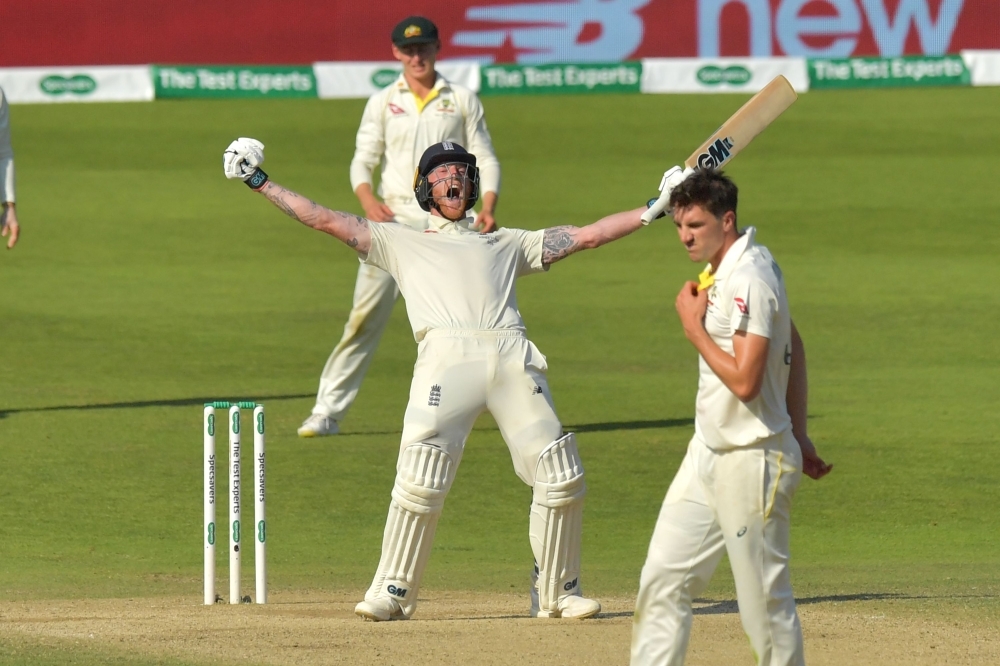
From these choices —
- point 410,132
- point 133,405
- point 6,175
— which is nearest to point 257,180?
point 410,132

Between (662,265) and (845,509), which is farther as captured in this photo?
(662,265)

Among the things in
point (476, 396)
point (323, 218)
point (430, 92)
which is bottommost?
point (476, 396)

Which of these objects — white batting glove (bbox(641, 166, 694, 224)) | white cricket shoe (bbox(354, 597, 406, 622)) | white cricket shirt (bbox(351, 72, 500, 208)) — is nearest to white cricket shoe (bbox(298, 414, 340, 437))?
white cricket shirt (bbox(351, 72, 500, 208))

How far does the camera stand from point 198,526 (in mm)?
9844

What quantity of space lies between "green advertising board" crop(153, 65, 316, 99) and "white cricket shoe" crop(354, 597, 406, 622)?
24.3 m

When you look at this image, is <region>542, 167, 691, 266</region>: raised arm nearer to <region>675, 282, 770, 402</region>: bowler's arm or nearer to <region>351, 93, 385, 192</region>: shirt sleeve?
<region>675, 282, 770, 402</region>: bowler's arm

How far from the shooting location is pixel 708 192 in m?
5.75

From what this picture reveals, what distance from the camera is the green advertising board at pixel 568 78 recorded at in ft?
102

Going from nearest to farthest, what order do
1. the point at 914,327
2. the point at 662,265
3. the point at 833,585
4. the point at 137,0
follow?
the point at 833,585, the point at 914,327, the point at 662,265, the point at 137,0

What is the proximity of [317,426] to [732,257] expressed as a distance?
645 centimetres

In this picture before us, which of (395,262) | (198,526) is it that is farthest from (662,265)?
(395,262)

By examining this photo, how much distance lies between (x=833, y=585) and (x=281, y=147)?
64.6 feet

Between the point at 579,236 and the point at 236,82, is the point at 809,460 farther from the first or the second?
the point at 236,82

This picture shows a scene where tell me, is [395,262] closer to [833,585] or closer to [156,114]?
[833,585]
